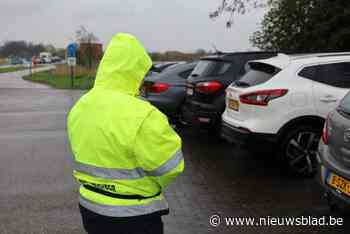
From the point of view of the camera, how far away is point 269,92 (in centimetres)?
633

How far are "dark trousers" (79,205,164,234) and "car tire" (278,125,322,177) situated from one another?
13.3ft

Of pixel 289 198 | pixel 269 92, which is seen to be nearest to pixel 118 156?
A: pixel 289 198

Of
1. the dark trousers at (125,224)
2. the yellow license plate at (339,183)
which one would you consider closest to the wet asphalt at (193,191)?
the yellow license plate at (339,183)

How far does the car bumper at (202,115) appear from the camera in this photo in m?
8.00

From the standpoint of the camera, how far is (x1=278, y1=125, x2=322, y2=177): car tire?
645cm

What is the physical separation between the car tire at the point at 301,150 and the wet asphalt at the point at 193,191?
0.16m

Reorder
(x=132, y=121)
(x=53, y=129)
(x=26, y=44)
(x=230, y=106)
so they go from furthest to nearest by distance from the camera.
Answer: (x=26, y=44) < (x=53, y=129) < (x=230, y=106) < (x=132, y=121)

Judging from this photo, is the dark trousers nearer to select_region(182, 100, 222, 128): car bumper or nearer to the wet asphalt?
the wet asphalt

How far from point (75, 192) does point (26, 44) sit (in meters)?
93.1

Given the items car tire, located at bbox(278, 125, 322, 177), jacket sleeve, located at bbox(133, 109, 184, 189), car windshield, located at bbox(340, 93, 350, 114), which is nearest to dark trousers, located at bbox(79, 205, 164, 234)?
jacket sleeve, located at bbox(133, 109, 184, 189)

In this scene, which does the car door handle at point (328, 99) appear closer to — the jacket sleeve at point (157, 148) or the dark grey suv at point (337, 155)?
the dark grey suv at point (337, 155)

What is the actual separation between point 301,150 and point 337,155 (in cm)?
210

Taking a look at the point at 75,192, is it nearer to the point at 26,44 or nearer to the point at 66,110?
the point at 66,110

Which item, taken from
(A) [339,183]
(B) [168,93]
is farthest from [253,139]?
(B) [168,93]
